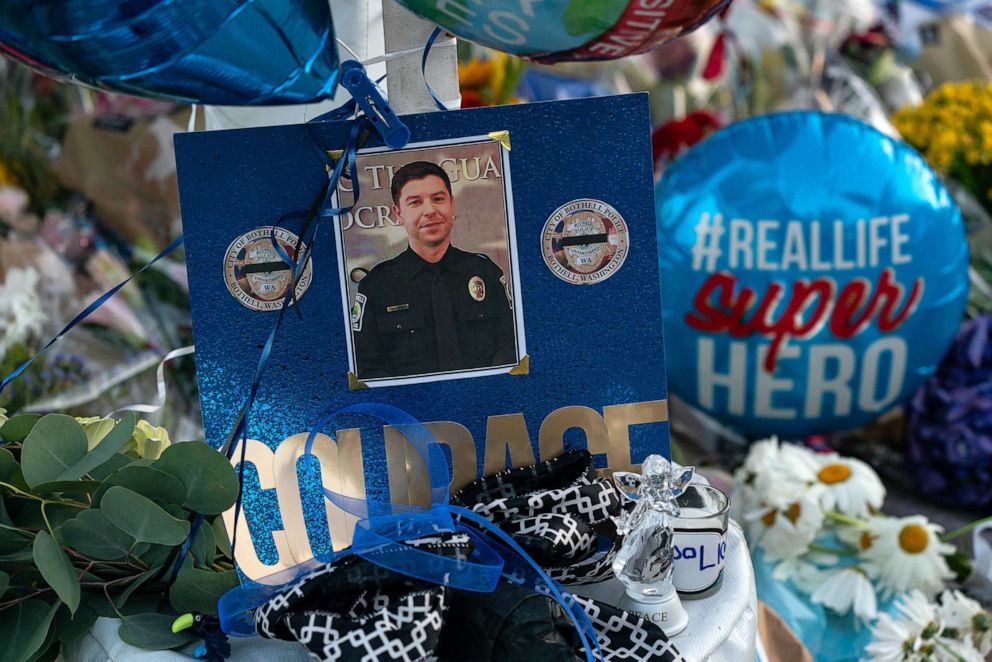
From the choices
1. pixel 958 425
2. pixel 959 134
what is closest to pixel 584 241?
pixel 958 425

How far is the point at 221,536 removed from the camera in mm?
718

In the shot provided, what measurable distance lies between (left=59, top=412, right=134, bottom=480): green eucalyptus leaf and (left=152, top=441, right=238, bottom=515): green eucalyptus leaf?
0.05 metres

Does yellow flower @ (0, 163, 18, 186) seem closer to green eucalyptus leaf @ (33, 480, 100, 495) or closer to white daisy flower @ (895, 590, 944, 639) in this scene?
green eucalyptus leaf @ (33, 480, 100, 495)

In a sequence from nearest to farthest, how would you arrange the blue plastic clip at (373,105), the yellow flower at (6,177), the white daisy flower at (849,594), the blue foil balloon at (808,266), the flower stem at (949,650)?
the blue plastic clip at (373,105) < the flower stem at (949,650) < the white daisy flower at (849,594) < the blue foil balloon at (808,266) < the yellow flower at (6,177)

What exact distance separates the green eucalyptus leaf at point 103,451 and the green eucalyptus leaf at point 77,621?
0.28 ft

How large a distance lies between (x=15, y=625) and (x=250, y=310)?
0.26 m

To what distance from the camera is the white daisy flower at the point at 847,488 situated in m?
1.27

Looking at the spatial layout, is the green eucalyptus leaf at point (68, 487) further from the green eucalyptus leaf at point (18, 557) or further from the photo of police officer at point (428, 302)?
the photo of police officer at point (428, 302)

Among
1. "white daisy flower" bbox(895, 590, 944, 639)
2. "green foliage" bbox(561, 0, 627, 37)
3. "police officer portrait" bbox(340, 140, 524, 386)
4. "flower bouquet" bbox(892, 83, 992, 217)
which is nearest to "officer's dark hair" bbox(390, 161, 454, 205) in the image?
"police officer portrait" bbox(340, 140, 524, 386)

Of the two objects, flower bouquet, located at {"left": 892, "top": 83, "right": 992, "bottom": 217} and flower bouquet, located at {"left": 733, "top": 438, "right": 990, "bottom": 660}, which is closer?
flower bouquet, located at {"left": 733, "top": 438, "right": 990, "bottom": 660}

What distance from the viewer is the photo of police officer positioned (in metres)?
0.69

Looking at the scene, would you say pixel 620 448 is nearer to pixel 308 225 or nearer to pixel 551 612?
pixel 551 612

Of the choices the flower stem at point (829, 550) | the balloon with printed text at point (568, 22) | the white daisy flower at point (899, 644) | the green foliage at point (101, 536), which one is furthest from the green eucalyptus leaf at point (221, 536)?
the flower stem at point (829, 550)

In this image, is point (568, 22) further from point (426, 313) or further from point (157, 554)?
point (157, 554)
